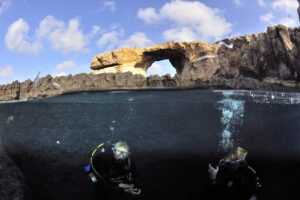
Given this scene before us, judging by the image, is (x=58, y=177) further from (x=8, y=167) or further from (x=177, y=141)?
(x=177, y=141)

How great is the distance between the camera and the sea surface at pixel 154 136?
34.2ft

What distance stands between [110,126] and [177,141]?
1.79 m

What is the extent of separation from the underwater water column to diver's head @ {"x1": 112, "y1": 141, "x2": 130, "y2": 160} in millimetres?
2808

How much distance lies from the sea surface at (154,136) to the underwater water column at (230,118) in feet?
0.09

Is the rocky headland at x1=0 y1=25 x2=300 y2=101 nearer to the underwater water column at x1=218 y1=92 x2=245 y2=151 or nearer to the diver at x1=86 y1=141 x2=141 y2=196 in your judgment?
the underwater water column at x1=218 y1=92 x2=245 y2=151

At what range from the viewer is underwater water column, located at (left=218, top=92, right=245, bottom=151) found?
11.4m

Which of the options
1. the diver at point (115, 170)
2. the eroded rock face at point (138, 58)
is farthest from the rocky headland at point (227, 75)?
the eroded rock face at point (138, 58)

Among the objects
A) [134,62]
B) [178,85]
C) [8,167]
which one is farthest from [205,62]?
[134,62]

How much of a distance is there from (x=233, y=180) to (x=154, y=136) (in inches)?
101

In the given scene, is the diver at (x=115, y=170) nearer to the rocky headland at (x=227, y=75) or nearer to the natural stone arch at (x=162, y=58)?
the rocky headland at (x=227, y=75)

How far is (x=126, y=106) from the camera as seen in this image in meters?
11.3

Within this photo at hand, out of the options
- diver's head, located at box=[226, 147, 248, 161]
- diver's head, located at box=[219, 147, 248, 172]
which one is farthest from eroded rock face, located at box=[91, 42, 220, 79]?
diver's head, located at box=[219, 147, 248, 172]

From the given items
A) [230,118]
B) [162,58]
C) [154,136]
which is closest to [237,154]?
[230,118]

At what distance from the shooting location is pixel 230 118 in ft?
38.5
